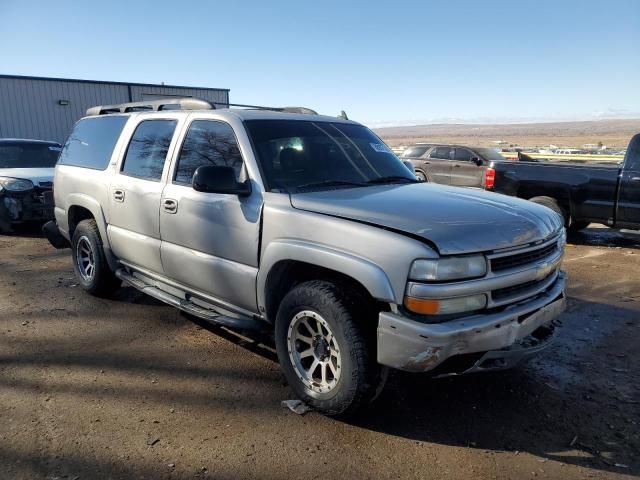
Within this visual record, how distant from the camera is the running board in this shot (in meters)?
3.77

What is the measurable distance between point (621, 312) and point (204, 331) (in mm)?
4198

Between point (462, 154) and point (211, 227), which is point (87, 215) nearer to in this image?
point (211, 227)

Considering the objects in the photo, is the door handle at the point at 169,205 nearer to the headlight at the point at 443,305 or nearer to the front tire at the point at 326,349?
the front tire at the point at 326,349

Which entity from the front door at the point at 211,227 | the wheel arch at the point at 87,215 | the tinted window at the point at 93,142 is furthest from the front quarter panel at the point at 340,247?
the tinted window at the point at 93,142

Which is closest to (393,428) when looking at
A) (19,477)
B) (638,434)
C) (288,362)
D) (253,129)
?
(288,362)

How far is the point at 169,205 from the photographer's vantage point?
4.19 meters

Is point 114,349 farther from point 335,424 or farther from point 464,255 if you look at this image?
point 464,255

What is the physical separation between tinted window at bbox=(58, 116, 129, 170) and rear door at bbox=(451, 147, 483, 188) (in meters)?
10.9

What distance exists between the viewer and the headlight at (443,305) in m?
2.72

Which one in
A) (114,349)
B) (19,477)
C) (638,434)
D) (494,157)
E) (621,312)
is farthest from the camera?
(494,157)

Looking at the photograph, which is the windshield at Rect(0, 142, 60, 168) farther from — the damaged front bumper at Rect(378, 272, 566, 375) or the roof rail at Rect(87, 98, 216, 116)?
the damaged front bumper at Rect(378, 272, 566, 375)

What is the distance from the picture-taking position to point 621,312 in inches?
206

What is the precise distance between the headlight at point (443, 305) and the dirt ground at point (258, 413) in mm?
843

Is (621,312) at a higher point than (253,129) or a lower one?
lower
